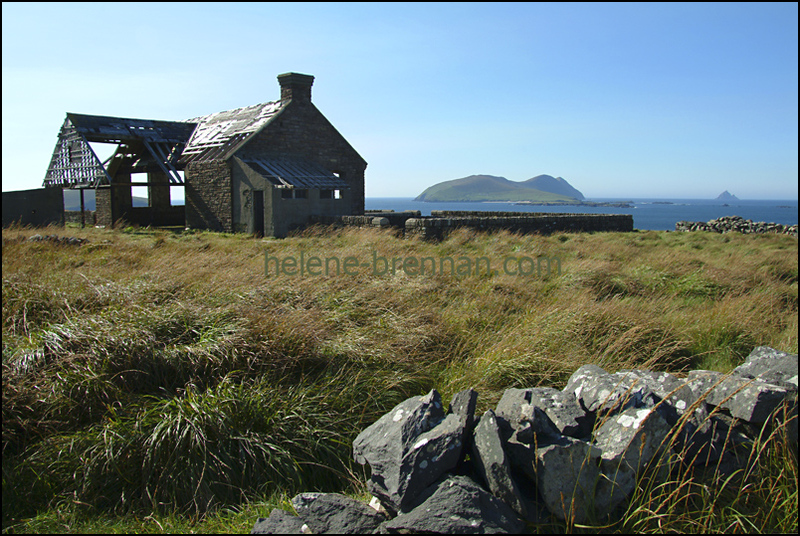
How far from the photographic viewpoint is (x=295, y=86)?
24.0 m

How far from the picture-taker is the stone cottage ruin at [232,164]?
21109mm

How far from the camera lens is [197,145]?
25.2 metres

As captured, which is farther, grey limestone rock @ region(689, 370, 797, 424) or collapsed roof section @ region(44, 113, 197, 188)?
collapsed roof section @ region(44, 113, 197, 188)

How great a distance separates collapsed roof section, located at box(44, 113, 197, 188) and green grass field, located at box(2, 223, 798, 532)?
1847cm

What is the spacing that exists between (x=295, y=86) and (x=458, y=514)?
78.8 ft

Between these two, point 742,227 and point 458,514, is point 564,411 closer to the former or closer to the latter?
point 458,514

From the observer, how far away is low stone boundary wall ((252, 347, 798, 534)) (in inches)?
118

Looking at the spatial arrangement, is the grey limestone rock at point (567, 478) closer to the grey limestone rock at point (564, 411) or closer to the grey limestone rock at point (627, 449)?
the grey limestone rock at point (627, 449)

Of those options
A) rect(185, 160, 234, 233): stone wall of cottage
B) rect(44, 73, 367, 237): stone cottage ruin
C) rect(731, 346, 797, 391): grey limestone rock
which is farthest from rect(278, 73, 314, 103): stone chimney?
rect(731, 346, 797, 391): grey limestone rock

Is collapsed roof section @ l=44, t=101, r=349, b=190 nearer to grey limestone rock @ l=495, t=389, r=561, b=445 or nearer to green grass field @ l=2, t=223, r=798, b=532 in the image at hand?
green grass field @ l=2, t=223, r=798, b=532

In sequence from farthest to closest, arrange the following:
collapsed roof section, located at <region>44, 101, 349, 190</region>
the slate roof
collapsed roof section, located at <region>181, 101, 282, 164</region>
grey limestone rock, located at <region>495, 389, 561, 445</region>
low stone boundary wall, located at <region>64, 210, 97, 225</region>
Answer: low stone boundary wall, located at <region>64, 210, 97, 225</region>, collapsed roof section, located at <region>181, 101, 282, 164</region>, collapsed roof section, located at <region>44, 101, 349, 190</region>, the slate roof, grey limestone rock, located at <region>495, 389, 561, 445</region>

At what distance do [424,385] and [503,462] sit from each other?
6.15ft

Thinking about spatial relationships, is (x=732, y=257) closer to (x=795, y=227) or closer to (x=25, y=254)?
(x=795, y=227)

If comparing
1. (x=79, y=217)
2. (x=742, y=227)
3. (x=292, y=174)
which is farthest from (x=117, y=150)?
(x=742, y=227)
